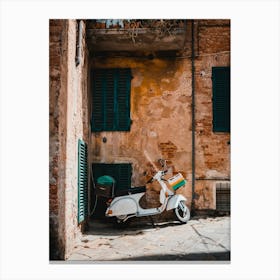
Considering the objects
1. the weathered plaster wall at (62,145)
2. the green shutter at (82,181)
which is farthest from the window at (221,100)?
the weathered plaster wall at (62,145)

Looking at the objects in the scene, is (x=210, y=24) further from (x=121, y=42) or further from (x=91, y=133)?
(x=91, y=133)

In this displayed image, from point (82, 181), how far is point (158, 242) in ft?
4.77

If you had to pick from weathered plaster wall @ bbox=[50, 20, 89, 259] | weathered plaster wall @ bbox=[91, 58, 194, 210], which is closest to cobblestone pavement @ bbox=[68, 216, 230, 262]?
weathered plaster wall @ bbox=[50, 20, 89, 259]

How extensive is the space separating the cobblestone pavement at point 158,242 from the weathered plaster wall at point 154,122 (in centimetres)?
93

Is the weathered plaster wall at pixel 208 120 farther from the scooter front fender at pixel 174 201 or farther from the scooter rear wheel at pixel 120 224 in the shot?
the scooter rear wheel at pixel 120 224

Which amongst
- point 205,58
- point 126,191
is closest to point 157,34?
point 205,58

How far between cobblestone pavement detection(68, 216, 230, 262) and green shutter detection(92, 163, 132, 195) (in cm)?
82

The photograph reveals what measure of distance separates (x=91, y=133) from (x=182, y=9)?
3197 mm

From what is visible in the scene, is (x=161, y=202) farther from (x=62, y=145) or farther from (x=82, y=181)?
(x=62, y=145)

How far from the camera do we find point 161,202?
6418 millimetres

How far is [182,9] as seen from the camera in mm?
4434

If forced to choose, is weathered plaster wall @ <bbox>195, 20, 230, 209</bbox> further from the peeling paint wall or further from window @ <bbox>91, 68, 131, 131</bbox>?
window @ <bbox>91, 68, 131, 131</bbox>

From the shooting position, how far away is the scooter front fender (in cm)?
623

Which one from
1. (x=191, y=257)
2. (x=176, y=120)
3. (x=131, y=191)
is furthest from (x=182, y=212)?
(x=191, y=257)
